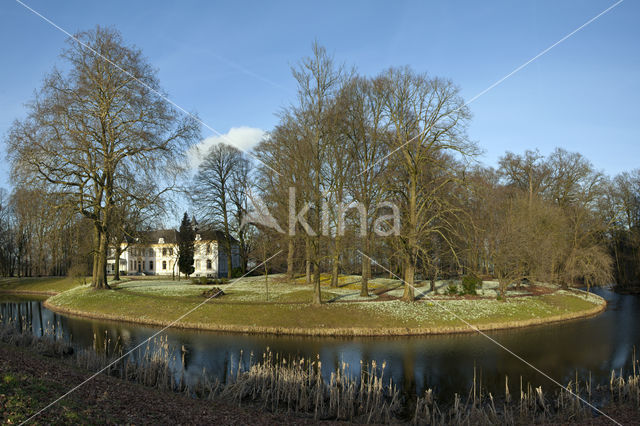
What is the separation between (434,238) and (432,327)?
11850 millimetres

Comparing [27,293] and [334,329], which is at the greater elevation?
[334,329]

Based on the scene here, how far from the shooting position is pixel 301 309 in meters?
24.1

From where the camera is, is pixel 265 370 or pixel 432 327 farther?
pixel 432 327

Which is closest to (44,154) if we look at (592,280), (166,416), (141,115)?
(141,115)

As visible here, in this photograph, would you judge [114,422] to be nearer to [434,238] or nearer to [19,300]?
[434,238]

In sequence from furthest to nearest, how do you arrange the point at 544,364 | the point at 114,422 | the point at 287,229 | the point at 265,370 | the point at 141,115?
1. the point at 141,115
2. the point at 287,229
3. the point at 544,364
4. the point at 265,370
5. the point at 114,422

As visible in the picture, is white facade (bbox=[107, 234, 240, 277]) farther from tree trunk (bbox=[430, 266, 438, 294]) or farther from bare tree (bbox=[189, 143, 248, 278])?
tree trunk (bbox=[430, 266, 438, 294])

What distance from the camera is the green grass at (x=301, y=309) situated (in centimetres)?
2278

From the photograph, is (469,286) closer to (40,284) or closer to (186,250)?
(186,250)

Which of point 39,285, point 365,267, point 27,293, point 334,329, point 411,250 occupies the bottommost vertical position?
point 27,293

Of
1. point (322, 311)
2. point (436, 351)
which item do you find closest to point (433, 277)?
point (322, 311)

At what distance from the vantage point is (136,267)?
74.8 metres

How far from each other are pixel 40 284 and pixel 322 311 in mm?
38372

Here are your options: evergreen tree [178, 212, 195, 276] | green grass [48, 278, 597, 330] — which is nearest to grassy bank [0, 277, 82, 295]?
evergreen tree [178, 212, 195, 276]
